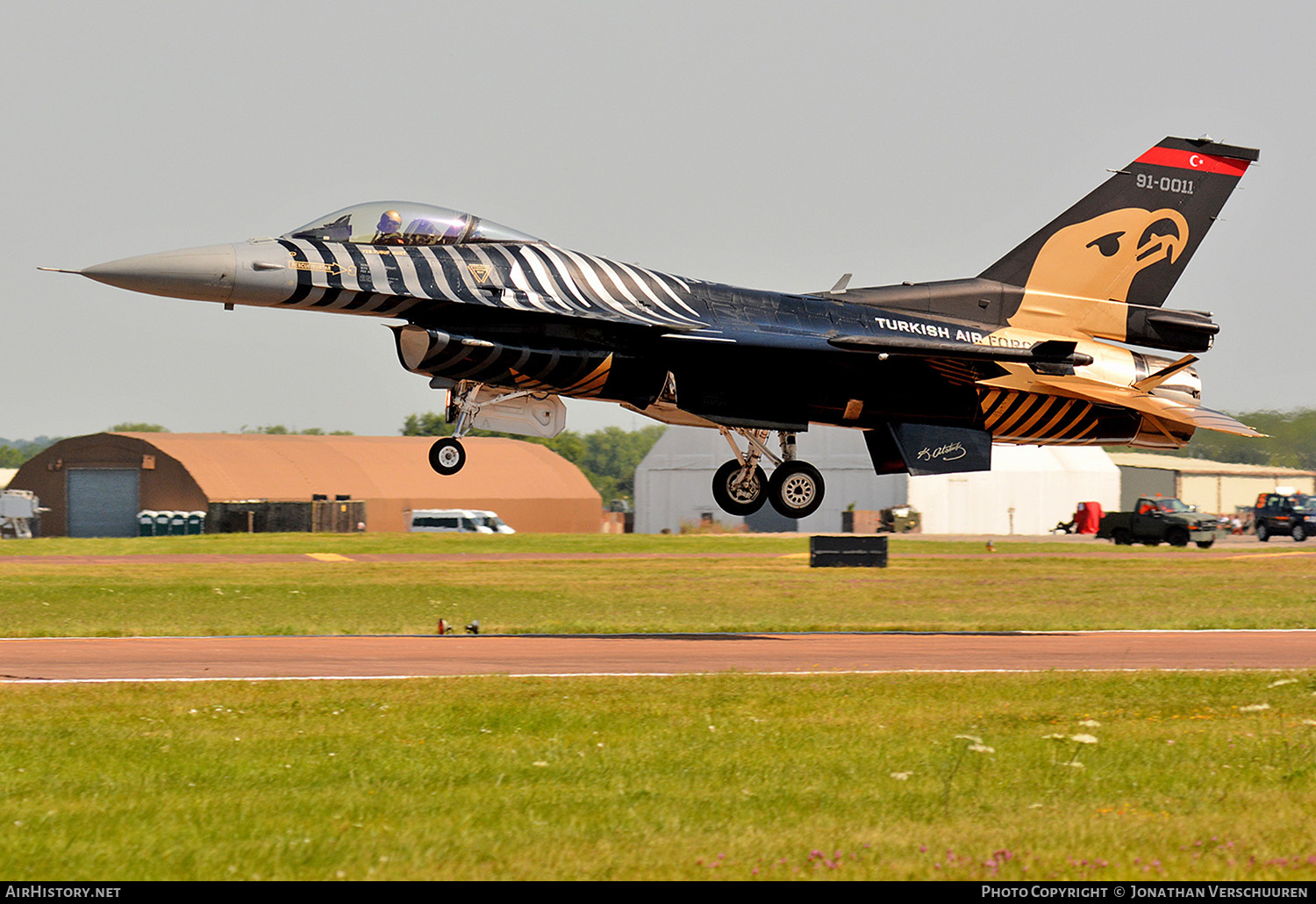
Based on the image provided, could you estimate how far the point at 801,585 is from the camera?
46375 mm

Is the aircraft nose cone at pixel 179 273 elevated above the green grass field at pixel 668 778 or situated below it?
above

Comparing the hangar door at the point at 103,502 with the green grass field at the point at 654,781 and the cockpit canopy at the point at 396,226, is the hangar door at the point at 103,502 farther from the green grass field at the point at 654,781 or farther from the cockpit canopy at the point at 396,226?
the green grass field at the point at 654,781

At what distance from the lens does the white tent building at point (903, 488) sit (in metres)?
87.1

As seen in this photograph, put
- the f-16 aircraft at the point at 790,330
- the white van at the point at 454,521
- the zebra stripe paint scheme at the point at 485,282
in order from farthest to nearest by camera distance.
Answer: the white van at the point at 454,521, the f-16 aircraft at the point at 790,330, the zebra stripe paint scheme at the point at 485,282

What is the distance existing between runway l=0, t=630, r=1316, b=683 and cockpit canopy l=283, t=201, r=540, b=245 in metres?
6.27

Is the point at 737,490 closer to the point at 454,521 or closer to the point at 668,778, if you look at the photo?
the point at 668,778

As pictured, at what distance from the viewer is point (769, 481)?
82.2ft

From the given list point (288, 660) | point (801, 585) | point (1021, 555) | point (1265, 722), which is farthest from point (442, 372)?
point (1021, 555)

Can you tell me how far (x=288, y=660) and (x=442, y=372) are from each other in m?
4.98

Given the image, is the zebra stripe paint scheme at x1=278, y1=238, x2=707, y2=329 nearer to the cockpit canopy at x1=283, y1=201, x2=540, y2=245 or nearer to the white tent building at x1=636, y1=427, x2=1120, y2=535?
the cockpit canopy at x1=283, y1=201, x2=540, y2=245

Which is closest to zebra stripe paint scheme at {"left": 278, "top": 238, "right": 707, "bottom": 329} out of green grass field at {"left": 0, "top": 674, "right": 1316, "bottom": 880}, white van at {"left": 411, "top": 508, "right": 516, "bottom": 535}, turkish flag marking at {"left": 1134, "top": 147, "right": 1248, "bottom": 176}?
green grass field at {"left": 0, "top": 674, "right": 1316, "bottom": 880}

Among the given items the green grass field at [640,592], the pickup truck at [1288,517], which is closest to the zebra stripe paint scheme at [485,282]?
the green grass field at [640,592]

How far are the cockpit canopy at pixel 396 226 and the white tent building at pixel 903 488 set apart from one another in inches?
2532
